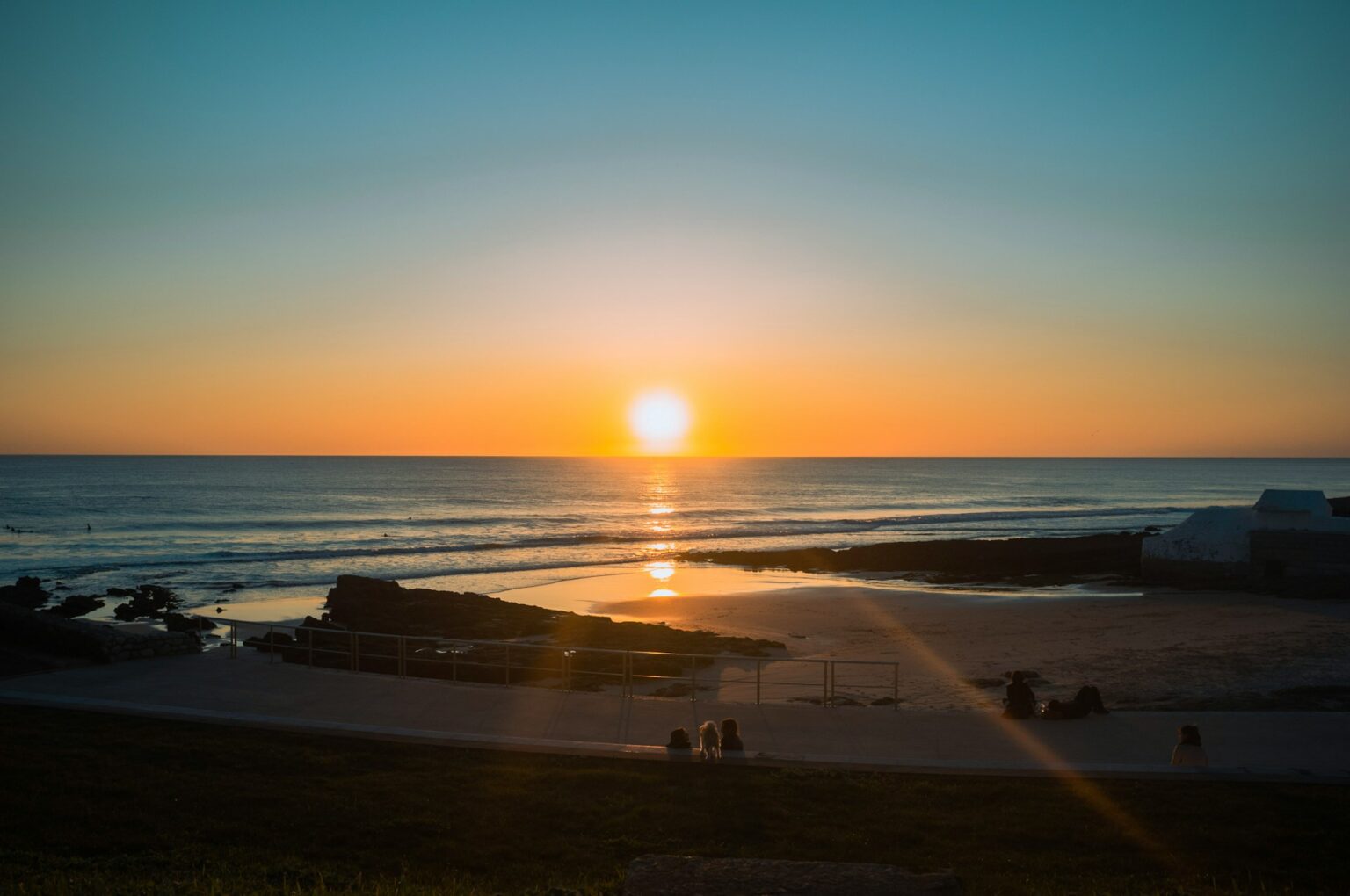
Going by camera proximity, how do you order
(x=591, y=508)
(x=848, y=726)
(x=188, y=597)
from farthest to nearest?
(x=591, y=508) → (x=188, y=597) → (x=848, y=726)

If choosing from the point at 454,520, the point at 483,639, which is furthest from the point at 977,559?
the point at 454,520

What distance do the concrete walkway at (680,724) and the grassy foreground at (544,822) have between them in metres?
0.50

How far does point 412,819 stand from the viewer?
8953mm

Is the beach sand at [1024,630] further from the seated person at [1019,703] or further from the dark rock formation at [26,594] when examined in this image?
the dark rock formation at [26,594]

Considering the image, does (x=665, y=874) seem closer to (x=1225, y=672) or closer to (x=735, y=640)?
(x=1225, y=672)

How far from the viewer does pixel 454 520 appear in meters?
82.1

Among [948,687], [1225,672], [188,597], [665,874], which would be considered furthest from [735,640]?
[188,597]

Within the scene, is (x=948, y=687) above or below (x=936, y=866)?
below

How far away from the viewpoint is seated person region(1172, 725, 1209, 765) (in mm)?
10625

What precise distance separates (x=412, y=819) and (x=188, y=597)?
114 ft

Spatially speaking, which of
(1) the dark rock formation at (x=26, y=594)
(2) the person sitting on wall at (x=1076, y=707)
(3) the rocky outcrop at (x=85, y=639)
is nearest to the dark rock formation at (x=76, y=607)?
(1) the dark rock formation at (x=26, y=594)

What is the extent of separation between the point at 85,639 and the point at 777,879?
13.9 metres

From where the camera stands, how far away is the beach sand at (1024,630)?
19.3 metres

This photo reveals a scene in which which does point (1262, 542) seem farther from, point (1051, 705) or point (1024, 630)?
point (1051, 705)
